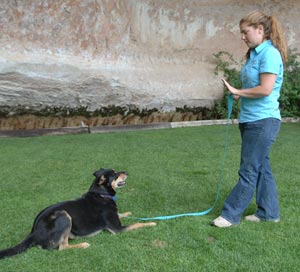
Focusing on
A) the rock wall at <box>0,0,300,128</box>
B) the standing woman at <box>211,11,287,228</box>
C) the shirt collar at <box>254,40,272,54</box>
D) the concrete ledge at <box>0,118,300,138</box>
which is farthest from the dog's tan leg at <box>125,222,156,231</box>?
the rock wall at <box>0,0,300,128</box>

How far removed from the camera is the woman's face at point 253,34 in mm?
3709

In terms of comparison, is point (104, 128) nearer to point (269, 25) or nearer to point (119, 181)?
point (119, 181)

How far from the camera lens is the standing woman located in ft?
12.0

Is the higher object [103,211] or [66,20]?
[66,20]

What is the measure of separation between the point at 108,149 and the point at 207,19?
7821 mm

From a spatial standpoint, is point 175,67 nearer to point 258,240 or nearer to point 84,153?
point 84,153

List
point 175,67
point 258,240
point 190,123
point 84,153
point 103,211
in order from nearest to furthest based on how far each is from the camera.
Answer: point 258,240 → point 103,211 → point 84,153 → point 190,123 → point 175,67

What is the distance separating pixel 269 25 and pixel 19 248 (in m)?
2.82

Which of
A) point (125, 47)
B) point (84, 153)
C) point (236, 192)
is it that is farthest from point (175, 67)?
point (236, 192)

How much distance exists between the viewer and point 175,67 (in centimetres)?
1313

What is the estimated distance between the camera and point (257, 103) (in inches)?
150

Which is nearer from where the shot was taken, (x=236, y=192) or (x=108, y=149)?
(x=236, y=192)

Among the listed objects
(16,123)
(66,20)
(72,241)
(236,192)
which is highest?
(66,20)

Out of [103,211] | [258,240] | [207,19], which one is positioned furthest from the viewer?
[207,19]
